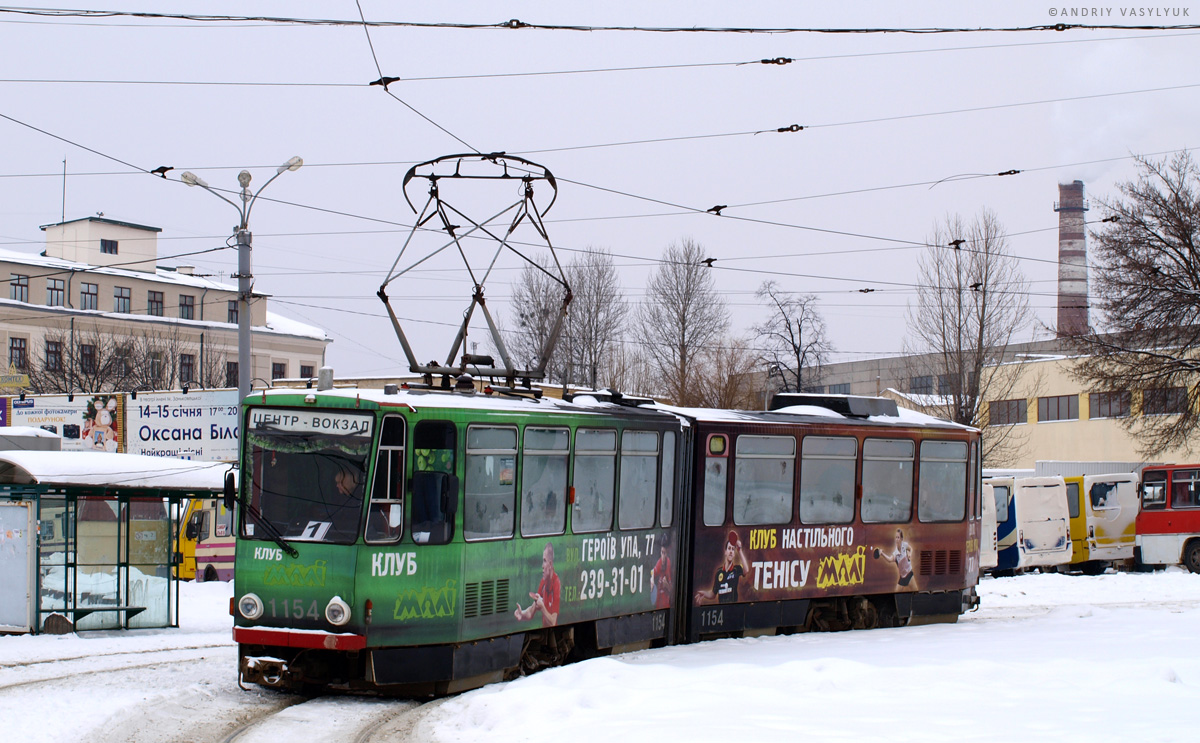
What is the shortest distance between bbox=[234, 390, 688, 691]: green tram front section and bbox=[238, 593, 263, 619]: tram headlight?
12 mm

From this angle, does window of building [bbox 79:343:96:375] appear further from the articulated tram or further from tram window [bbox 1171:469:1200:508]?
the articulated tram

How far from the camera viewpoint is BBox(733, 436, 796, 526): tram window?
14133 millimetres

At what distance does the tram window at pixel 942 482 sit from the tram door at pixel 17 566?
1158 cm

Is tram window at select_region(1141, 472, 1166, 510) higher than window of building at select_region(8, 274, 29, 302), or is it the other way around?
window of building at select_region(8, 274, 29, 302)

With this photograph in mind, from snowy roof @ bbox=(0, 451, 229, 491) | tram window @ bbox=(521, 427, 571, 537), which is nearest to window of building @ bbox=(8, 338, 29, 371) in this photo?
snowy roof @ bbox=(0, 451, 229, 491)

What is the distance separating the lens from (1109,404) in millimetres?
41219

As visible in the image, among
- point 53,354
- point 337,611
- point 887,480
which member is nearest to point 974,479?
point 887,480

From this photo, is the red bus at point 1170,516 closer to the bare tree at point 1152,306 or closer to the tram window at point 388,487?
the bare tree at point 1152,306

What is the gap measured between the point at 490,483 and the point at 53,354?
55.8 meters

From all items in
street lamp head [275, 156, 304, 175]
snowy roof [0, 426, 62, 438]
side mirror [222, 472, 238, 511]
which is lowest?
snowy roof [0, 426, 62, 438]

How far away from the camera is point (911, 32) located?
13453 mm

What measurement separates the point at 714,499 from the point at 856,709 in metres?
5.06

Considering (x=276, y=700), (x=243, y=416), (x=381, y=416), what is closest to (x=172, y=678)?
(x=276, y=700)

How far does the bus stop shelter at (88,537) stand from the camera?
15.7 metres
